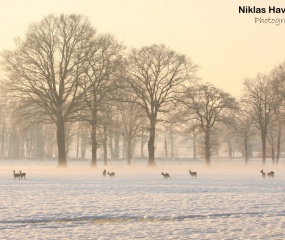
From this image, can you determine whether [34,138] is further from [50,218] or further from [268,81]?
[50,218]

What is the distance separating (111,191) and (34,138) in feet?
272

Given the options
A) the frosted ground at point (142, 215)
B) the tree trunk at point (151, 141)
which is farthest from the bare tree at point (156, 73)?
the frosted ground at point (142, 215)

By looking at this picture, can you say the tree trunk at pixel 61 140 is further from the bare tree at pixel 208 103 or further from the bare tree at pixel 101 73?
the bare tree at pixel 208 103

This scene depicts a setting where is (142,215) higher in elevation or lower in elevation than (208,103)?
lower

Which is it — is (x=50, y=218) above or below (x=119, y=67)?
below

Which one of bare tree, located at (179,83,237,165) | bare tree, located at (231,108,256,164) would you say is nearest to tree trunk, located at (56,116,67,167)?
bare tree, located at (179,83,237,165)

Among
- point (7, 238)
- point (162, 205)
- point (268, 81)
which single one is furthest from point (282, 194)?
point (268, 81)

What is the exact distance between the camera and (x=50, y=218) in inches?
682

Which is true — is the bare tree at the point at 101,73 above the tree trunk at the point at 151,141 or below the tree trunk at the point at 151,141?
above

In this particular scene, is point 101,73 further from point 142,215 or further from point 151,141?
point 142,215

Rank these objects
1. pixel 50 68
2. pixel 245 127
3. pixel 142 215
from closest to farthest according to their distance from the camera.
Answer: pixel 142 215
pixel 50 68
pixel 245 127

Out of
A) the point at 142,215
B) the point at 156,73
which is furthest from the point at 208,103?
the point at 142,215

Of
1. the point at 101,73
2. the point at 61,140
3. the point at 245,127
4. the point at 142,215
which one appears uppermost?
the point at 101,73

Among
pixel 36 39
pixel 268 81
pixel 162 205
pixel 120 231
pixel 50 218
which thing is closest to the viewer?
pixel 120 231
